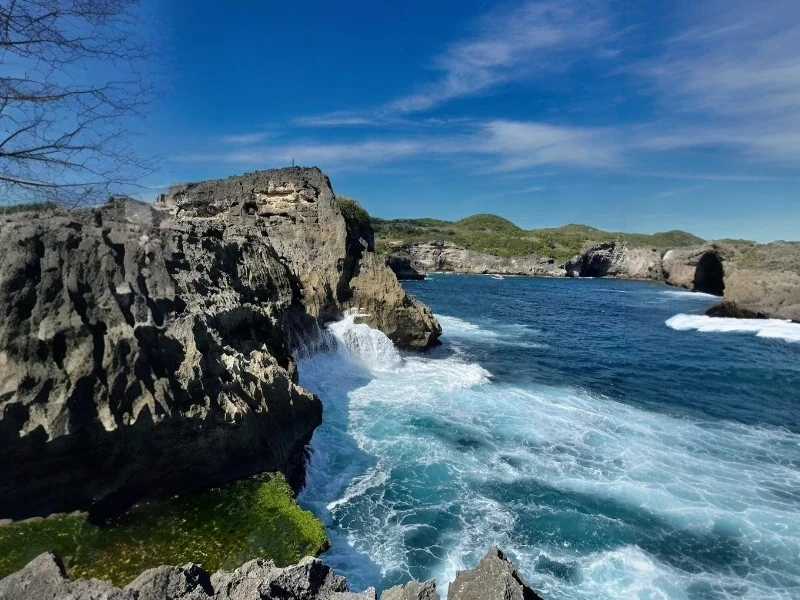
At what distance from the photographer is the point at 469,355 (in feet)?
91.9

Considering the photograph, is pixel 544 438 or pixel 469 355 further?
pixel 469 355

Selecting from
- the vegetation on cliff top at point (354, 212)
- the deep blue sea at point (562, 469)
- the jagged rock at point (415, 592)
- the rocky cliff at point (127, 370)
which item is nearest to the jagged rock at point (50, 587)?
the jagged rock at point (415, 592)

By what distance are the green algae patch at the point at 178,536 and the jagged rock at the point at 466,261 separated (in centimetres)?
11575

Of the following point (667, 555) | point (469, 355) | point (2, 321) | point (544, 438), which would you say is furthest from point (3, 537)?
point (469, 355)

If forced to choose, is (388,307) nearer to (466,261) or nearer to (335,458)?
(335,458)

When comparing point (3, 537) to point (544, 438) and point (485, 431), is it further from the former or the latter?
point (544, 438)

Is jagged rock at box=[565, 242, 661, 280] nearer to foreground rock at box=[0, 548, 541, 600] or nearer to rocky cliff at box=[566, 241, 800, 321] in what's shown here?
rocky cliff at box=[566, 241, 800, 321]

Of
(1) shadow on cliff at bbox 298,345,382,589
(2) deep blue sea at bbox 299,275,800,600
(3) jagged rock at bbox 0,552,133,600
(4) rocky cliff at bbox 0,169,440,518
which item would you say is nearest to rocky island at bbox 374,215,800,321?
(2) deep blue sea at bbox 299,275,800,600

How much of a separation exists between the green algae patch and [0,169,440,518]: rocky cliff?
0.48 m

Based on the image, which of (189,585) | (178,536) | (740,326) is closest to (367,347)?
(178,536)

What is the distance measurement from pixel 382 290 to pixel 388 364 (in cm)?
479

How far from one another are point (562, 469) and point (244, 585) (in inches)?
451

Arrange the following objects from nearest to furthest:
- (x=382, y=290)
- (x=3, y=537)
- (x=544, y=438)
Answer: (x=3, y=537)
(x=544, y=438)
(x=382, y=290)

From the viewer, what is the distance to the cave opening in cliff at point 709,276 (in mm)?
76500
